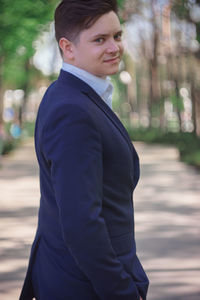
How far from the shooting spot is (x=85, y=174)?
5.23 ft

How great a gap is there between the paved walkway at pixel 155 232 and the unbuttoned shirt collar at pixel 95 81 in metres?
2.93

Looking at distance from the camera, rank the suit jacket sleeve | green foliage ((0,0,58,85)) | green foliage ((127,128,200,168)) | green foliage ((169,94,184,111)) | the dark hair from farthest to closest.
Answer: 1. green foliage ((169,94,184,111))
2. green foliage ((127,128,200,168))
3. green foliage ((0,0,58,85))
4. the dark hair
5. the suit jacket sleeve

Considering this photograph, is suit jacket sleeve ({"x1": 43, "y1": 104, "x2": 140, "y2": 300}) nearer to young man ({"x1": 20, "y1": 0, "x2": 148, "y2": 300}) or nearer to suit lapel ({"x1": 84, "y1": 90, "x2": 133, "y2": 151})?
young man ({"x1": 20, "y1": 0, "x2": 148, "y2": 300})

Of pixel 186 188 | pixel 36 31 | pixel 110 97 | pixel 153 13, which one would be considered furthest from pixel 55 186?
pixel 153 13

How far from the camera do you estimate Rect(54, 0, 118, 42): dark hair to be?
1.74 m

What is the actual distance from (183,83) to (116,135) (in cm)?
3246

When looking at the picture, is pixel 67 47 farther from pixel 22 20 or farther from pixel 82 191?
pixel 22 20

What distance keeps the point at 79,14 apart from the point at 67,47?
0.11m

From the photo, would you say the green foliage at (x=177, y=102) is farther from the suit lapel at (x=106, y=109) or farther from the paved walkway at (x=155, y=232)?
the suit lapel at (x=106, y=109)

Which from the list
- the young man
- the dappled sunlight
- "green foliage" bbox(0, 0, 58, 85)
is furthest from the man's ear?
"green foliage" bbox(0, 0, 58, 85)

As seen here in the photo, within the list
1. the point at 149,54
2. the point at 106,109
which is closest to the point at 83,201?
the point at 106,109

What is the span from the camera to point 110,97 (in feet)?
6.16

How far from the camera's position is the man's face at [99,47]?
5.75 feet

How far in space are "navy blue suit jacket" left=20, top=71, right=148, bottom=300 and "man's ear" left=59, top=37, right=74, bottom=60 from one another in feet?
0.20
